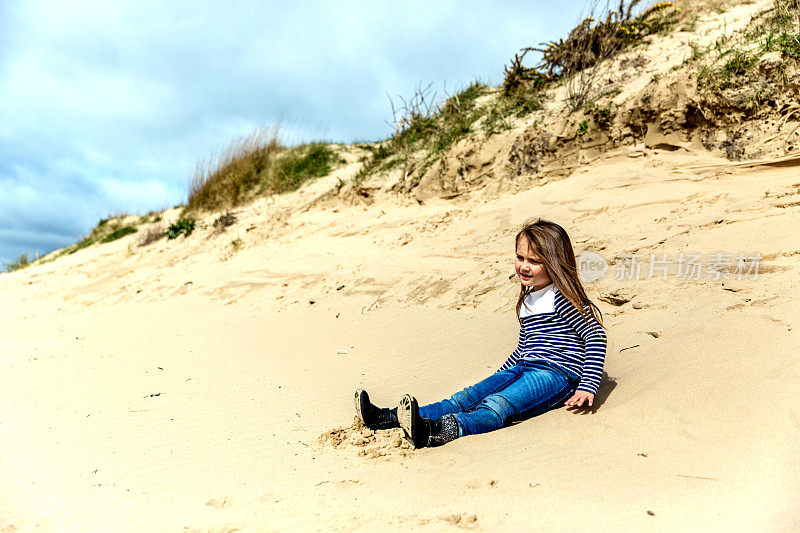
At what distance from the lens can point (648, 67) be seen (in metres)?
7.75

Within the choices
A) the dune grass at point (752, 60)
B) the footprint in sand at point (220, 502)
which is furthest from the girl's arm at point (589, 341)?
the dune grass at point (752, 60)

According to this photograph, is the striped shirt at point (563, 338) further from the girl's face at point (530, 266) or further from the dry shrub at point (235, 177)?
the dry shrub at point (235, 177)

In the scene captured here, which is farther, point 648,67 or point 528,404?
point 648,67

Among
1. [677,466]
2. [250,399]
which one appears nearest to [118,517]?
[250,399]

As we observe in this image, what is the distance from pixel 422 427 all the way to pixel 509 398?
1.60 ft

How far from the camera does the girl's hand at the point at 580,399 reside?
2494mm

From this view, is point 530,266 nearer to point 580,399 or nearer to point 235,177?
point 580,399

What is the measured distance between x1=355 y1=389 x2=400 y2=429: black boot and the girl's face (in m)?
1.03

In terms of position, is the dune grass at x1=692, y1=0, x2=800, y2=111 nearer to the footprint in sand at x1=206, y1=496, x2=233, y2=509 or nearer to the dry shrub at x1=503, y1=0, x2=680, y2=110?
the dry shrub at x1=503, y1=0, x2=680, y2=110

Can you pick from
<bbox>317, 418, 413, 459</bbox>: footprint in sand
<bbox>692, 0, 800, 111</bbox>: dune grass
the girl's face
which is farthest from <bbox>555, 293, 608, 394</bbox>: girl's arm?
<bbox>692, 0, 800, 111</bbox>: dune grass

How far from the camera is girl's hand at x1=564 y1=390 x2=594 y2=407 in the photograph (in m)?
2.49

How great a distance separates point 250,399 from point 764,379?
9.60 ft

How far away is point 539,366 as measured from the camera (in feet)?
9.00

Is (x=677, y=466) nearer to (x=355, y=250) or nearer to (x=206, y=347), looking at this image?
(x=206, y=347)
